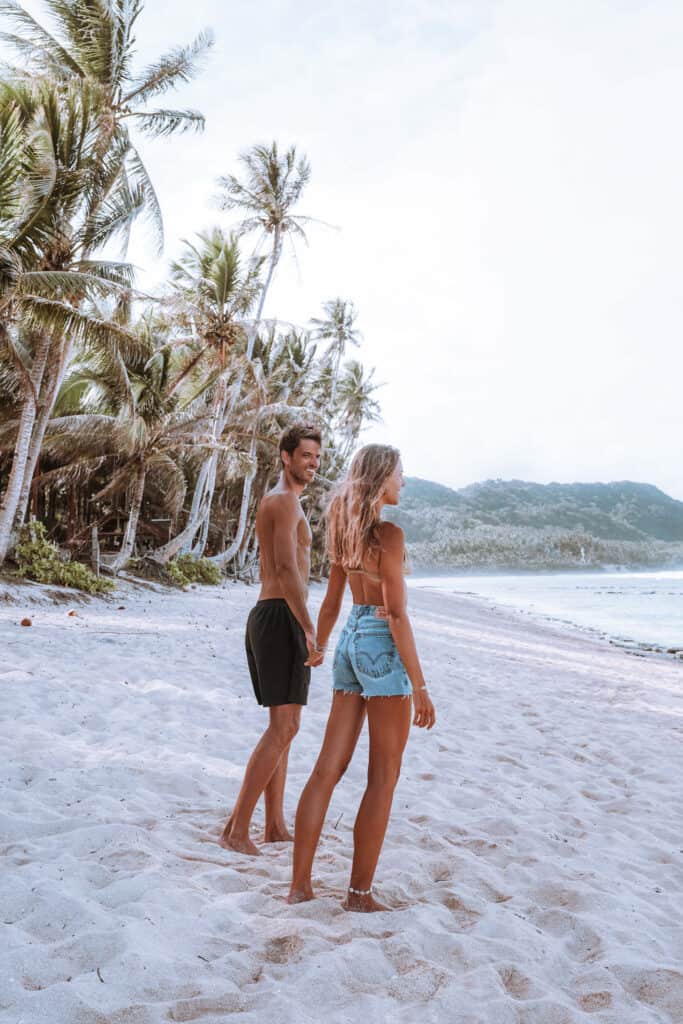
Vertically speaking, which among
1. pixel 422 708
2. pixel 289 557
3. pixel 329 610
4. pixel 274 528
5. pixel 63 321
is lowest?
pixel 422 708

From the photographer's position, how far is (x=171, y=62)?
14789mm

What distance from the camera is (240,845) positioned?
3.04 meters

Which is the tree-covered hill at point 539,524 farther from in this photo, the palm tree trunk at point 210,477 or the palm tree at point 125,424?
the palm tree at point 125,424

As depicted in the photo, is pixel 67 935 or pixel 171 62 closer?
pixel 67 935

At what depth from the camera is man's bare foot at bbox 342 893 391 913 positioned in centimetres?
253

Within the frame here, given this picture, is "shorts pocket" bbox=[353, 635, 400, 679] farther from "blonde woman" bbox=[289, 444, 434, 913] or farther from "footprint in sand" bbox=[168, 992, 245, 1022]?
"footprint in sand" bbox=[168, 992, 245, 1022]

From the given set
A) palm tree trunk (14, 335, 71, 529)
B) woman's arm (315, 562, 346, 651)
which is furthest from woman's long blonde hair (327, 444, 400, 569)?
palm tree trunk (14, 335, 71, 529)

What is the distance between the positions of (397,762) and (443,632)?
11521mm

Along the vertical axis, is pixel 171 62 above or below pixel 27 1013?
above

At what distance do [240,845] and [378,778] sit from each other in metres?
0.93

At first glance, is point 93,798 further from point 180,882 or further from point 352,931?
point 352,931

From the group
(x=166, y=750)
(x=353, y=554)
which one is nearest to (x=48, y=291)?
(x=166, y=750)

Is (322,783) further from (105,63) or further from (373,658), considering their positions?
(105,63)

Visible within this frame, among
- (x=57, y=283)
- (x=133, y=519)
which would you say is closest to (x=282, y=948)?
(x=57, y=283)
